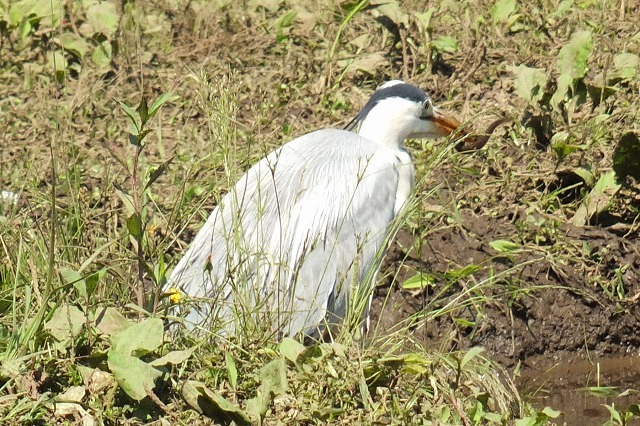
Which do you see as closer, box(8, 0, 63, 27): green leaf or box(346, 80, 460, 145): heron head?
box(346, 80, 460, 145): heron head

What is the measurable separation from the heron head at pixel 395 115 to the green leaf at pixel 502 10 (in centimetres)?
142

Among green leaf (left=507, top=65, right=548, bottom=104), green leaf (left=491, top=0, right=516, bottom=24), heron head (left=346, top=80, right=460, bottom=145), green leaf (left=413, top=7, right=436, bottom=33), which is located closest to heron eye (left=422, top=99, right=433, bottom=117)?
heron head (left=346, top=80, right=460, bottom=145)

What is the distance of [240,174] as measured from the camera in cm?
507

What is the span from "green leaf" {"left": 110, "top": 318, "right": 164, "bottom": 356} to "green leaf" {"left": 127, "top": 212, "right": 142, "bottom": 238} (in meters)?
0.26

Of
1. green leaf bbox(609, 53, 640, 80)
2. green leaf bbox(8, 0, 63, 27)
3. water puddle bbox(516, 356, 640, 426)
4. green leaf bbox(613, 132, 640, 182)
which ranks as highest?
green leaf bbox(8, 0, 63, 27)

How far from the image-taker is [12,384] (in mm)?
3084

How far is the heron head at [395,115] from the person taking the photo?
513 centimetres

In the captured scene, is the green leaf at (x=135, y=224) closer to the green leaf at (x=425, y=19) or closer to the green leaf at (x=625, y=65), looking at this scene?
the green leaf at (x=625, y=65)

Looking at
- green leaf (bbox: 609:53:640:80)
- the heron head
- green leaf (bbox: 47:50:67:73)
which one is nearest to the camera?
the heron head

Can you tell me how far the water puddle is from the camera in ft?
14.4

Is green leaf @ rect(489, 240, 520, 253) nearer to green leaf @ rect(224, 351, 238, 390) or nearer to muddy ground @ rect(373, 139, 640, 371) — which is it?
muddy ground @ rect(373, 139, 640, 371)

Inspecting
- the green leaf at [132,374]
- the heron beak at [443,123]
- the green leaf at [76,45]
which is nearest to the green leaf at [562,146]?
the heron beak at [443,123]

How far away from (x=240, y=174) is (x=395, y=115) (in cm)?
72

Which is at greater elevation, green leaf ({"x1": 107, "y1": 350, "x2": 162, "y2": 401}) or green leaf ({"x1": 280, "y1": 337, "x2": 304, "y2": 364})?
green leaf ({"x1": 107, "y1": 350, "x2": 162, "y2": 401})
